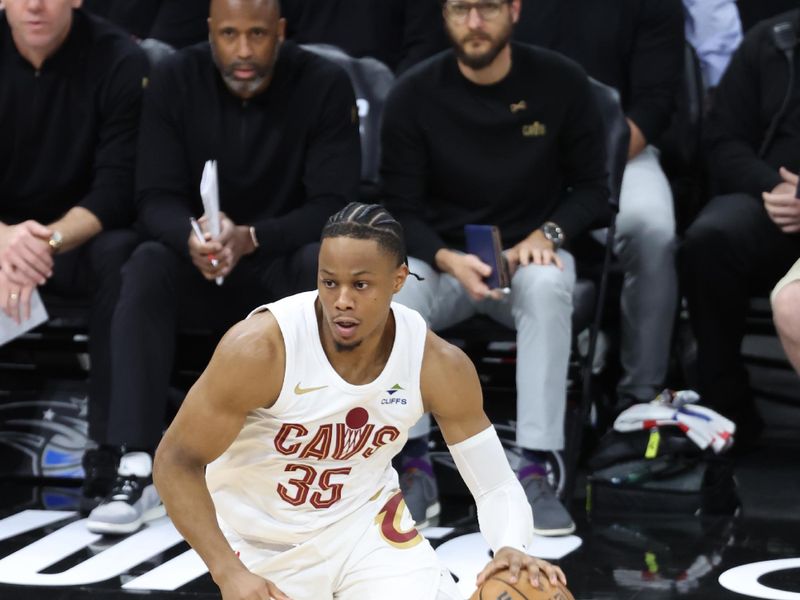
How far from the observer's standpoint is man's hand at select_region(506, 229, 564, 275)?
4898 mm

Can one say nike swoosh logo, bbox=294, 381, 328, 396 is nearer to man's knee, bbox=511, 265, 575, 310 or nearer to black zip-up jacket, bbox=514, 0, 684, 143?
man's knee, bbox=511, 265, 575, 310

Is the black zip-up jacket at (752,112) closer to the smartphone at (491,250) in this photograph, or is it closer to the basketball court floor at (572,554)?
the smartphone at (491,250)

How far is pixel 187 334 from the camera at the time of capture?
17.5ft

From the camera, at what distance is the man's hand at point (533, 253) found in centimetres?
490

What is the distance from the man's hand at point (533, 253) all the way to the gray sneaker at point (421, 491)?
71 cm

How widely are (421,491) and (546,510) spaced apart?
413 millimetres

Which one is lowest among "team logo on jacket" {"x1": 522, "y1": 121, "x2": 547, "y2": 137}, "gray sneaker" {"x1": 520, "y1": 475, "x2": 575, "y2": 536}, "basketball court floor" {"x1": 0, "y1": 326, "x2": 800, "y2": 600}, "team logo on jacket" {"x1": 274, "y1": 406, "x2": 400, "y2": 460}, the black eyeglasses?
"basketball court floor" {"x1": 0, "y1": 326, "x2": 800, "y2": 600}

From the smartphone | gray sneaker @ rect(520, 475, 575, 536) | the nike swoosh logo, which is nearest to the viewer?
the nike swoosh logo

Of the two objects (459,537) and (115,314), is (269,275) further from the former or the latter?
(459,537)

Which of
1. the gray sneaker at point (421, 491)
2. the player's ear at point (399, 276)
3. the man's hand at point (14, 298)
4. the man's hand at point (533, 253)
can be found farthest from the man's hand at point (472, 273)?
the player's ear at point (399, 276)

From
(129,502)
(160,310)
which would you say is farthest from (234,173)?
(129,502)

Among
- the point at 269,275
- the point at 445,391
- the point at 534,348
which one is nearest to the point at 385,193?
the point at 269,275

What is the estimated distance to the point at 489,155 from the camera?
516 centimetres

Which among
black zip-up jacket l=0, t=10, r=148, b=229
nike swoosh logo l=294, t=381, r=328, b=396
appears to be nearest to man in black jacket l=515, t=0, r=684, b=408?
black zip-up jacket l=0, t=10, r=148, b=229
